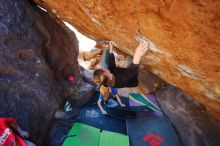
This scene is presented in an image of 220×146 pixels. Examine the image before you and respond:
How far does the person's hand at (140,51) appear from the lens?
2.55 m

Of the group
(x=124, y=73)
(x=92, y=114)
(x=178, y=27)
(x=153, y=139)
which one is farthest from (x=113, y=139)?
(x=178, y=27)

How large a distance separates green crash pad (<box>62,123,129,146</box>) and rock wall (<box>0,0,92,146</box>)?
492 mm

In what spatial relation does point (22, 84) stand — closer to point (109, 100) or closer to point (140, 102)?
point (109, 100)

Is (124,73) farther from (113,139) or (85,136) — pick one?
(85,136)

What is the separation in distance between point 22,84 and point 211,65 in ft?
9.68

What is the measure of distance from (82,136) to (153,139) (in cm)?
130

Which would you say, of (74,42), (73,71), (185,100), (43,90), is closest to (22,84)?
(43,90)

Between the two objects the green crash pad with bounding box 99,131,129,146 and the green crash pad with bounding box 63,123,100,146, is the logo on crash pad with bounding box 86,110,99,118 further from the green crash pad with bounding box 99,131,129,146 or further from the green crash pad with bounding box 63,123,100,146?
the green crash pad with bounding box 99,131,129,146

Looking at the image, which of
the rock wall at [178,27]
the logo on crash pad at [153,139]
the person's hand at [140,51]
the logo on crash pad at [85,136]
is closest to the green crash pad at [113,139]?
the logo on crash pad at [85,136]

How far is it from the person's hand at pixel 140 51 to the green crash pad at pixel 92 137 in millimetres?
1692

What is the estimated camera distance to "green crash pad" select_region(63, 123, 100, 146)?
3.52m

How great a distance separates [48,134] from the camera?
374 centimetres

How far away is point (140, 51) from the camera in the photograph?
2600 mm

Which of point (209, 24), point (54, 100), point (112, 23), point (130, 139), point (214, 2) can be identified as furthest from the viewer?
point (54, 100)
